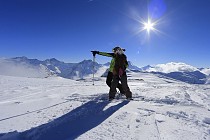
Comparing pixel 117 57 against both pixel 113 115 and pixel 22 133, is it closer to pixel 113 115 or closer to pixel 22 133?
pixel 113 115

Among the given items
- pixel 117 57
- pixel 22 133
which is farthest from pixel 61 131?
pixel 117 57

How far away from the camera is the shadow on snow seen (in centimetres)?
459

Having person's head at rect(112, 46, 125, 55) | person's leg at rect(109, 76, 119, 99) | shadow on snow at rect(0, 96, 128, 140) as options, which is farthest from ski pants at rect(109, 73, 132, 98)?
shadow on snow at rect(0, 96, 128, 140)

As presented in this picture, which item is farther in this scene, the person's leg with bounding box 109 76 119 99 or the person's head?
the person's head

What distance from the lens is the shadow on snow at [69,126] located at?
4.59 meters

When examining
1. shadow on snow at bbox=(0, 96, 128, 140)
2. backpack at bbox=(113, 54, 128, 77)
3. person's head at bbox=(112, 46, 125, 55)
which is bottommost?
shadow on snow at bbox=(0, 96, 128, 140)

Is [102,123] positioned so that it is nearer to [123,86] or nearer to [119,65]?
[123,86]

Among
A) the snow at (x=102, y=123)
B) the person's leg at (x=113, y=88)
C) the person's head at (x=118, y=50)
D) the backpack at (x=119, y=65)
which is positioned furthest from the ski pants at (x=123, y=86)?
the snow at (x=102, y=123)

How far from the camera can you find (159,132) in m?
4.63

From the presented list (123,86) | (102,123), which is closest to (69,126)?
(102,123)

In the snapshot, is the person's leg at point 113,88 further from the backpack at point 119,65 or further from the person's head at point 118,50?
the person's head at point 118,50

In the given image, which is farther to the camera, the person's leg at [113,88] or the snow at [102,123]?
the person's leg at [113,88]

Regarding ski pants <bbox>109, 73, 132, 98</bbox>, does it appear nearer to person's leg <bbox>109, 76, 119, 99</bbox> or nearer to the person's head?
person's leg <bbox>109, 76, 119, 99</bbox>

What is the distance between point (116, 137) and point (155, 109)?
109 inches
